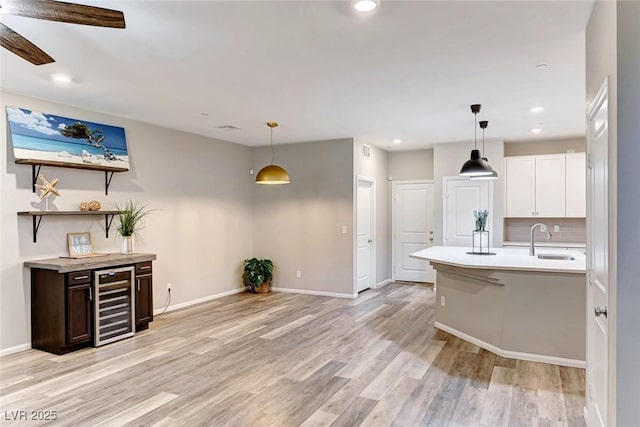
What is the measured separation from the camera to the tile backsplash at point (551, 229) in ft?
22.6

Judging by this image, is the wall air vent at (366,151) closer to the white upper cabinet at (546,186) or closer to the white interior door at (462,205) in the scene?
the white interior door at (462,205)

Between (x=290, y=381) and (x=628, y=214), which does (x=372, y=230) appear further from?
(x=628, y=214)

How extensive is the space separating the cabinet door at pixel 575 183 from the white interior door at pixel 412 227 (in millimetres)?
2405

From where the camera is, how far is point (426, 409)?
2957 mm

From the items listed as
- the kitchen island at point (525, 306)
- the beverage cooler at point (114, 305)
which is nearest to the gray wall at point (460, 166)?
the kitchen island at point (525, 306)

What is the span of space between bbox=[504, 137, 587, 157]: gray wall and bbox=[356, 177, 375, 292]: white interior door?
2.54 m

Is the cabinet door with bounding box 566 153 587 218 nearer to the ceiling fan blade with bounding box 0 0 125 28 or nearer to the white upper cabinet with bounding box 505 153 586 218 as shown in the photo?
the white upper cabinet with bounding box 505 153 586 218

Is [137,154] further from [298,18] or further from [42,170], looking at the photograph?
[298,18]

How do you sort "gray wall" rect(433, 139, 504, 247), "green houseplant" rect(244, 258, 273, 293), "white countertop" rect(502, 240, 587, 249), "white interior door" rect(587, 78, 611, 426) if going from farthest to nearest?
"green houseplant" rect(244, 258, 273, 293), "gray wall" rect(433, 139, 504, 247), "white countertop" rect(502, 240, 587, 249), "white interior door" rect(587, 78, 611, 426)

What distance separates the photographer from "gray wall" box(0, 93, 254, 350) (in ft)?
13.9

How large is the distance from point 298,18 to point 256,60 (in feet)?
2.70

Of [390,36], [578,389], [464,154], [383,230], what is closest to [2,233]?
[390,36]

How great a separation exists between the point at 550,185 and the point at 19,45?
23.2 feet

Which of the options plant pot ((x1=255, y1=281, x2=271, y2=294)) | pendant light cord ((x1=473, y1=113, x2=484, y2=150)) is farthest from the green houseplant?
pendant light cord ((x1=473, y1=113, x2=484, y2=150))
